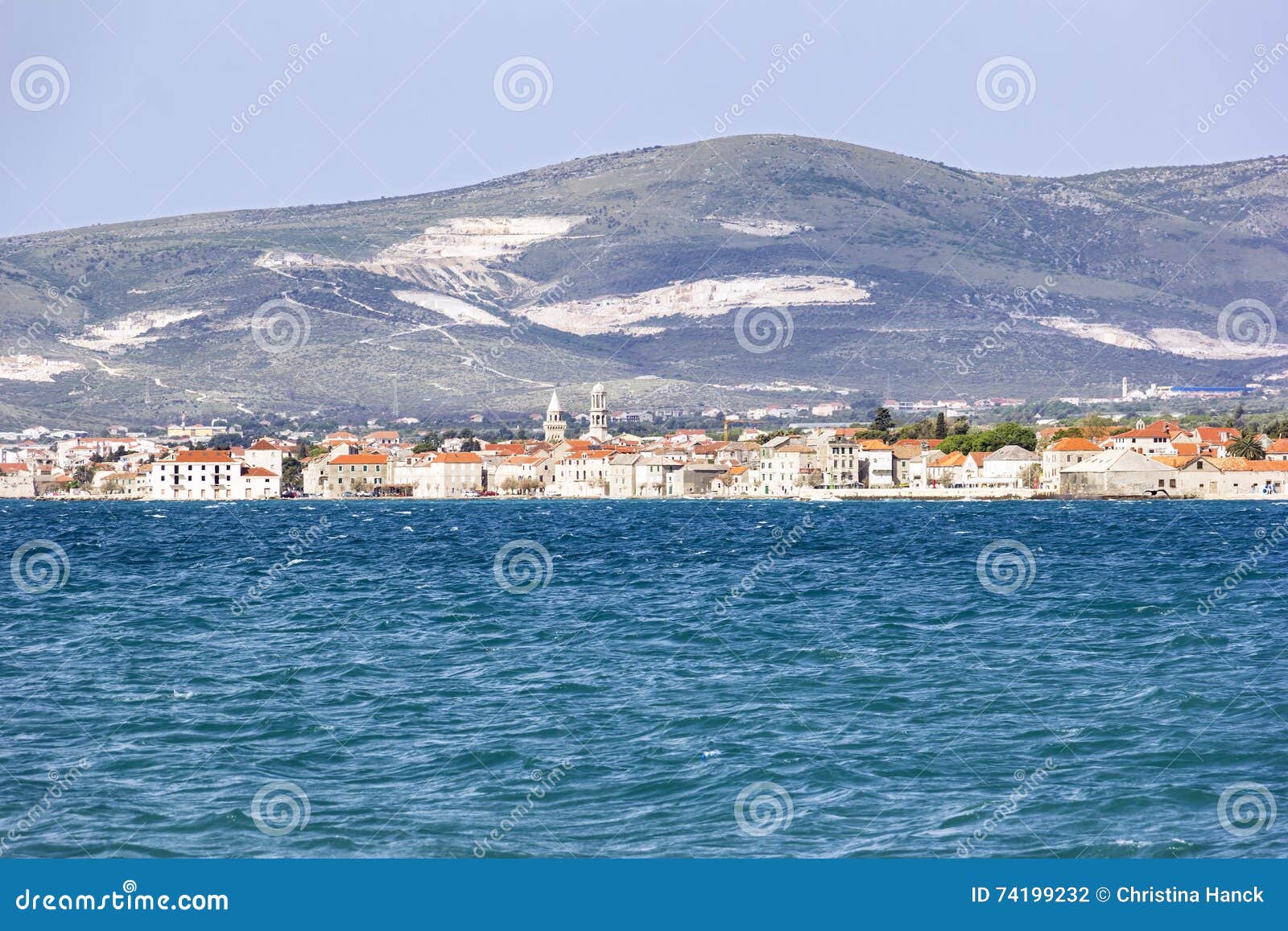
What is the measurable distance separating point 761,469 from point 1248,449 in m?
37.7

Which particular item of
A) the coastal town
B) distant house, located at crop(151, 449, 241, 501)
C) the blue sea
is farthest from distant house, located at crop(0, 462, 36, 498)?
the blue sea

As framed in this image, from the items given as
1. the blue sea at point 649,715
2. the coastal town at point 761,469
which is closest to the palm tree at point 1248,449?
the coastal town at point 761,469

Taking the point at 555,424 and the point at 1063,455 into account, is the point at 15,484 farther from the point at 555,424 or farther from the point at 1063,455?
the point at 1063,455

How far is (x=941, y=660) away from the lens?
21625mm

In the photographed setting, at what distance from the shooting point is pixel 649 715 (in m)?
17.1

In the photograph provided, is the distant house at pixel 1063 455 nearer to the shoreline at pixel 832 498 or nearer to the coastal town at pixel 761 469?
the coastal town at pixel 761 469

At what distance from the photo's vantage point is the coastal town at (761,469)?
377ft

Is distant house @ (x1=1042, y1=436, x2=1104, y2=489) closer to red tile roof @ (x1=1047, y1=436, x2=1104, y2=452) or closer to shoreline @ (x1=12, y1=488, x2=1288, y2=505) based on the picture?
red tile roof @ (x1=1047, y1=436, x2=1104, y2=452)

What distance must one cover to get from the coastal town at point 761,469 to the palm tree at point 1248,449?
13cm

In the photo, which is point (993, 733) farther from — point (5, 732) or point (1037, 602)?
point (1037, 602)

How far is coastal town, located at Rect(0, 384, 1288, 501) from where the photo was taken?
11494 centimetres

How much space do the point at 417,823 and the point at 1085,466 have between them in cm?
10932

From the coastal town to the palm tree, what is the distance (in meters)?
0.13

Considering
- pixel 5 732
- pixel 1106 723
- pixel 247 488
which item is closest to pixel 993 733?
pixel 1106 723
